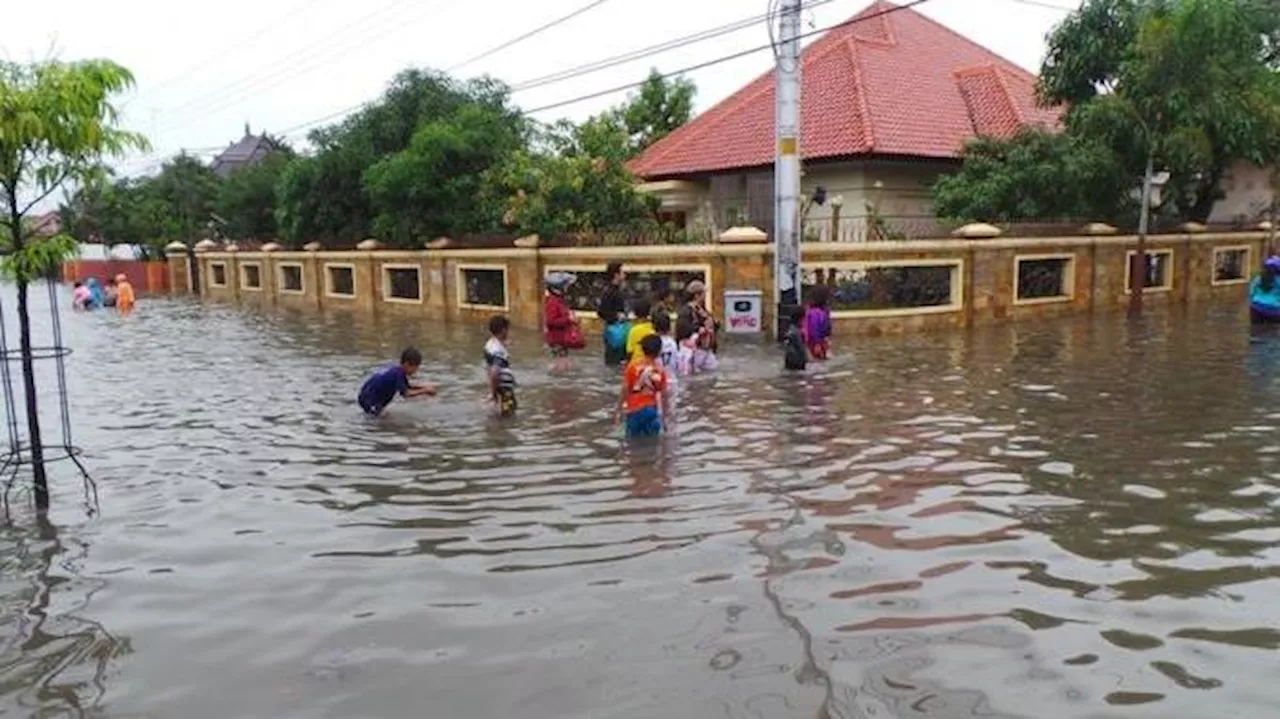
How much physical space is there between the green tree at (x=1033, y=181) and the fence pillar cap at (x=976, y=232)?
89.8 inches

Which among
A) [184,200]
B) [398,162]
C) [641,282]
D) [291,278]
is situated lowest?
[291,278]

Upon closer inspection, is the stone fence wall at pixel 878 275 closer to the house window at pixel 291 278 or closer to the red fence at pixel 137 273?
the house window at pixel 291 278

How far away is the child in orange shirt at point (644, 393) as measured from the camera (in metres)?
9.42

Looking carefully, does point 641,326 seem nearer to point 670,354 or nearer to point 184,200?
point 670,354

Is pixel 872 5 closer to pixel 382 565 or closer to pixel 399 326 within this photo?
pixel 399 326

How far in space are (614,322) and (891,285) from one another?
7154 millimetres

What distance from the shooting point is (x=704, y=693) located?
452 centimetres

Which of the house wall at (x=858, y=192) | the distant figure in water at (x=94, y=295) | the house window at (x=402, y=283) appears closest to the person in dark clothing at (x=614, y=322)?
the house wall at (x=858, y=192)

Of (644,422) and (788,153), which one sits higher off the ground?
(788,153)

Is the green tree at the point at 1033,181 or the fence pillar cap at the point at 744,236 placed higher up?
the green tree at the point at 1033,181

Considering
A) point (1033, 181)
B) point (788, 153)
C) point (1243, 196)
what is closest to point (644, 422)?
point (788, 153)

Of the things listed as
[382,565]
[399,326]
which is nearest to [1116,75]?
[399,326]

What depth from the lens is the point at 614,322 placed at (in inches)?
571

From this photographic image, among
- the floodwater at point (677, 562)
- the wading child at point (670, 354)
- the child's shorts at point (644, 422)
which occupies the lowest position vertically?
the floodwater at point (677, 562)
